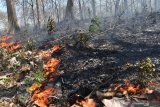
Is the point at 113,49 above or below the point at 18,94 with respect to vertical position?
above

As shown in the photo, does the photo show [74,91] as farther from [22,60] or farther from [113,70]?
[22,60]

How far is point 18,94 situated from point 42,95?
0.82 m

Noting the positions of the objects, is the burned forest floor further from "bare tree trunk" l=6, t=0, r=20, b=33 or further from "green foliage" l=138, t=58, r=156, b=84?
"bare tree trunk" l=6, t=0, r=20, b=33

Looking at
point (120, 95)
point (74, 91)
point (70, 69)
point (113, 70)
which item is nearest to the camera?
point (120, 95)

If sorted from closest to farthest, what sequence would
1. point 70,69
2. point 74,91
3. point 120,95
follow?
point 120,95 → point 74,91 → point 70,69

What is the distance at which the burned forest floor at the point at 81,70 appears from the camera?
821 centimetres

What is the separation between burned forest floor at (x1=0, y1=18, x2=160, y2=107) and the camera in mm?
8209

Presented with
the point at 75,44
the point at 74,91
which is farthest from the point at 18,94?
the point at 75,44

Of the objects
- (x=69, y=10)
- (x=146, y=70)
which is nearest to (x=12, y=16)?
(x=69, y=10)

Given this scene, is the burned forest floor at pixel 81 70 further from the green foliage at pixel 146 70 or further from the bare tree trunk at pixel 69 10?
the bare tree trunk at pixel 69 10

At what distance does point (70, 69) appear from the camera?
10.0m

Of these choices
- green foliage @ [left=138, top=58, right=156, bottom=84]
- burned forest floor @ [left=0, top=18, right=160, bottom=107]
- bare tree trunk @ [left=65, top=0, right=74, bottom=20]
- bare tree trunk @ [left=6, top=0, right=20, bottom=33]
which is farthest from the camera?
bare tree trunk @ [left=65, top=0, right=74, bottom=20]

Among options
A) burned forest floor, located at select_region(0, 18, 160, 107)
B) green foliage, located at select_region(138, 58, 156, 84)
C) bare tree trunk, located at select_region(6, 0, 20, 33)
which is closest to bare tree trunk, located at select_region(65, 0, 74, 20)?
bare tree trunk, located at select_region(6, 0, 20, 33)

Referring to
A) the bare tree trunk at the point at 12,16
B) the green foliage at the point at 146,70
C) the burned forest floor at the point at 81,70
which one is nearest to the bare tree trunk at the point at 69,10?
the bare tree trunk at the point at 12,16
